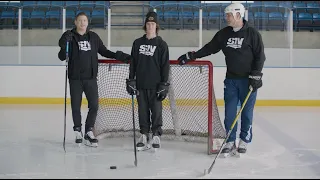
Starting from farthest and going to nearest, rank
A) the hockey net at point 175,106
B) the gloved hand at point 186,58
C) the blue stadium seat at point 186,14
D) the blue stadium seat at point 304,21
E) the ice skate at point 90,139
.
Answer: the blue stadium seat at point 186,14
the blue stadium seat at point 304,21
the hockey net at point 175,106
the ice skate at point 90,139
the gloved hand at point 186,58

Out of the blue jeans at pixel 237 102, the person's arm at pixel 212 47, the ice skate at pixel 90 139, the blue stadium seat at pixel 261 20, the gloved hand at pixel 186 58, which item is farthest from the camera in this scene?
the blue stadium seat at pixel 261 20

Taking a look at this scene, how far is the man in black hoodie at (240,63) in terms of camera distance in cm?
349

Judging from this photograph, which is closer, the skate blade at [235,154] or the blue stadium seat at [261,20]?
the skate blade at [235,154]

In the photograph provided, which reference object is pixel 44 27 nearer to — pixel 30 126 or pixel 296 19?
pixel 30 126

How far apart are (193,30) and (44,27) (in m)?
2.31

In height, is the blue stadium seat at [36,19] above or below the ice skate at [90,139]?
above

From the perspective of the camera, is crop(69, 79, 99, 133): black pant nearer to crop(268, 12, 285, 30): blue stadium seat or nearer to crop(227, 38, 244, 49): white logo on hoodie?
crop(227, 38, 244, 49): white logo on hoodie

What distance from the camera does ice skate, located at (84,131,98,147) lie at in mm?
3949

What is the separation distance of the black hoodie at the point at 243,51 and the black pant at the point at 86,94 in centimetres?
114

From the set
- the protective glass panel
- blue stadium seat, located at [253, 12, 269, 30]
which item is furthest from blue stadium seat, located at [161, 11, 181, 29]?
the protective glass panel

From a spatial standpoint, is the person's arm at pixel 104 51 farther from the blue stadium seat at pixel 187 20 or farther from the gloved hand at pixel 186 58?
the blue stadium seat at pixel 187 20

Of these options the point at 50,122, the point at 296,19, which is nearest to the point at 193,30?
the point at 296,19

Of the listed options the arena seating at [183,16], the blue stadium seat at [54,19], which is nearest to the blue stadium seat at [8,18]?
the arena seating at [183,16]

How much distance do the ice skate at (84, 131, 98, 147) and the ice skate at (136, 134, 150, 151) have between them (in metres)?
0.39
